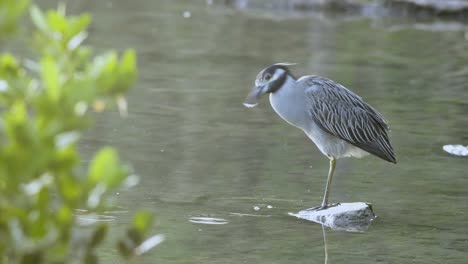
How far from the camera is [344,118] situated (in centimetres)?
721

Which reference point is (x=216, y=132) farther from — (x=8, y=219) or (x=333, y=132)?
(x=8, y=219)

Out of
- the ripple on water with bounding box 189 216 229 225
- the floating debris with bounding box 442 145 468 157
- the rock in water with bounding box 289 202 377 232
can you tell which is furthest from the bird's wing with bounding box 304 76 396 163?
the floating debris with bounding box 442 145 468 157

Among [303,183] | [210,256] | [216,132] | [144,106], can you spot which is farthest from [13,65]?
[144,106]

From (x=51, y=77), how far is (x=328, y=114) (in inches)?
204

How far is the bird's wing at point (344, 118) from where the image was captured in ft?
23.5

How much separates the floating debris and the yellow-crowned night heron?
1987 millimetres

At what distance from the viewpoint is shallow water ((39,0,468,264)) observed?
6.54 metres

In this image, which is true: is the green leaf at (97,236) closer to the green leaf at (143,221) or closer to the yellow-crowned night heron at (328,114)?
the green leaf at (143,221)

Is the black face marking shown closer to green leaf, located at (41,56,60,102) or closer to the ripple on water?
the ripple on water

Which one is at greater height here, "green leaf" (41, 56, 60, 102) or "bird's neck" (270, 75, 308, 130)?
"green leaf" (41, 56, 60, 102)

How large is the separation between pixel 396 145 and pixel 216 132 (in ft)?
5.42

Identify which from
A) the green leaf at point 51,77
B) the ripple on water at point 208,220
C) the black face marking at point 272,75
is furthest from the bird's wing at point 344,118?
the green leaf at point 51,77

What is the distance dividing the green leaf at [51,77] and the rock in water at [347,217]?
4.93 m

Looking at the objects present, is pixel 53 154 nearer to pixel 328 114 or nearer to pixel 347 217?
pixel 347 217
